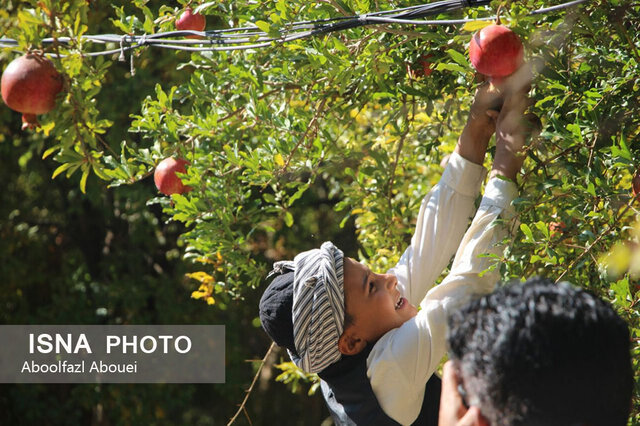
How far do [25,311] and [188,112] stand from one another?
2.68 m

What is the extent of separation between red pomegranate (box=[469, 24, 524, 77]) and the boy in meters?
0.12

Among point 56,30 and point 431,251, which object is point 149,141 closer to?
point 56,30

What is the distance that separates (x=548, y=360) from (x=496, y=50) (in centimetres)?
73

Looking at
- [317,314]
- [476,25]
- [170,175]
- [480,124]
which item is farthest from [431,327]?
[170,175]

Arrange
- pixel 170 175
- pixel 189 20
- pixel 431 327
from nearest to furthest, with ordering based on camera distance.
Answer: pixel 431 327, pixel 189 20, pixel 170 175

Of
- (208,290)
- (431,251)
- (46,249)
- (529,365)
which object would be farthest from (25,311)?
(529,365)

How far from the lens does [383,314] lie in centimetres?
174

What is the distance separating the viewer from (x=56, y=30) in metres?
2.08

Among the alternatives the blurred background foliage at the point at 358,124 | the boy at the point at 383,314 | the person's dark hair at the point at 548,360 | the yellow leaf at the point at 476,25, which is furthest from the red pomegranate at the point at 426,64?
the person's dark hair at the point at 548,360

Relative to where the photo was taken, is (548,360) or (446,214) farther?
(446,214)

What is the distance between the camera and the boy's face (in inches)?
68.1

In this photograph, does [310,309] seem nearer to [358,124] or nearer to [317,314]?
[317,314]

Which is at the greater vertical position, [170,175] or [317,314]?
[170,175]

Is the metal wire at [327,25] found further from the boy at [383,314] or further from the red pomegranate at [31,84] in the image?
the boy at [383,314]
